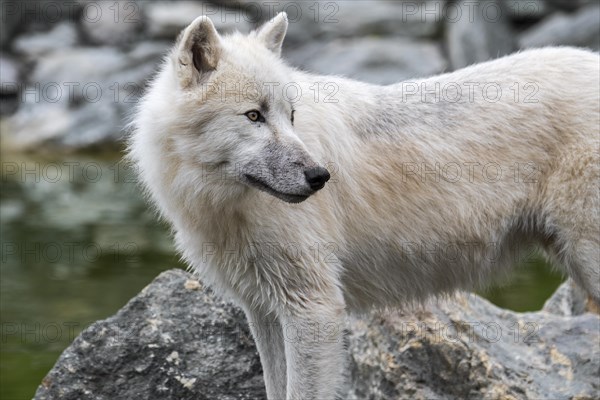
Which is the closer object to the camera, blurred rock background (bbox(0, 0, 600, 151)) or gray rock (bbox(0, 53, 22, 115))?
blurred rock background (bbox(0, 0, 600, 151))

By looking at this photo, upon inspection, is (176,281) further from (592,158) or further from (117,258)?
(117,258)

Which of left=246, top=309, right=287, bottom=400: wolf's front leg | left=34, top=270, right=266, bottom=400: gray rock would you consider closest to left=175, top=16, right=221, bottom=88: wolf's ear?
left=246, top=309, right=287, bottom=400: wolf's front leg

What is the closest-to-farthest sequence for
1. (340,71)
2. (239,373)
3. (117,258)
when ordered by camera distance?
(239,373) < (117,258) < (340,71)

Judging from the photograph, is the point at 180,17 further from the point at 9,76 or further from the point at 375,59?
the point at 375,59

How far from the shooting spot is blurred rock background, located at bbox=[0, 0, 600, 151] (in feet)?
57.8

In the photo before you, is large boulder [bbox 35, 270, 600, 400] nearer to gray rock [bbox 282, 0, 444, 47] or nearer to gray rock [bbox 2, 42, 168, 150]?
gray rock [bbox 2, 42, 168, 150]

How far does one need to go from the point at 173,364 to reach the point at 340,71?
12086 mm

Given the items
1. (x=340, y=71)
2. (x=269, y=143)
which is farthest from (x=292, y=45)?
(x=269, y=143)

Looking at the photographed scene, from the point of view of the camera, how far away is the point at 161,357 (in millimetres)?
6129

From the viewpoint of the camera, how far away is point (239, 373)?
621 centimetres

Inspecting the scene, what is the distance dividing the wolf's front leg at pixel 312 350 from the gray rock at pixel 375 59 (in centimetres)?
1239

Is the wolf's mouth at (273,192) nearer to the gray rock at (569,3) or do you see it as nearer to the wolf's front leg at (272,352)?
the wolf's front leg at (272,352)

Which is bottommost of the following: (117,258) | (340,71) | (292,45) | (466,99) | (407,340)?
(407,340)

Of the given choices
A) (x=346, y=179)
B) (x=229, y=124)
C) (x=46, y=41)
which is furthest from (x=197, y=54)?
(x=46, y=41)
